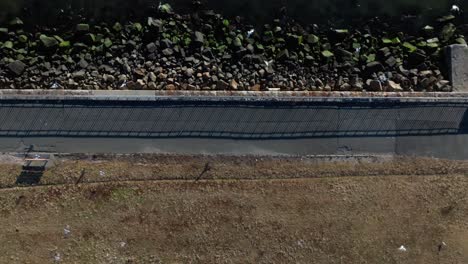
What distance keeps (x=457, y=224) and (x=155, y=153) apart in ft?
43.0

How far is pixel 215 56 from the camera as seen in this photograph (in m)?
24.5

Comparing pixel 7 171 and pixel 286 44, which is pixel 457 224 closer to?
pixel 286 44

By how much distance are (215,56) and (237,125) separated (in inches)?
151

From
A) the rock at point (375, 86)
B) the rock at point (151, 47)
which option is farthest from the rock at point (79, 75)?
the rock at point (375, 86)

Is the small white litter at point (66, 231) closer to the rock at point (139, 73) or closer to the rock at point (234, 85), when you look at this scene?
the rock at point (139, 73)

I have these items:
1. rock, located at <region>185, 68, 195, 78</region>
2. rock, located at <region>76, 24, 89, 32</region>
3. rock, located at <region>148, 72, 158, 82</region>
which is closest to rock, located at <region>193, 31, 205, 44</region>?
rock, located at <region>185, 68, 195, 78</region>

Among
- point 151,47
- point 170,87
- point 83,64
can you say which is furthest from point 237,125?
point 83,64

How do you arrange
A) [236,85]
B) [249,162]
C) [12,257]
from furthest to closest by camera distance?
1. [236,85]
2. [249,162]
3. [12,257]

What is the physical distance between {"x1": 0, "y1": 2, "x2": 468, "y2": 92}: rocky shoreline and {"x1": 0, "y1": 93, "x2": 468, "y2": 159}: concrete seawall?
158 cm

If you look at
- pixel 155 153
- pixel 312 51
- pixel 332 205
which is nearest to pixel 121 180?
pixel 155 153

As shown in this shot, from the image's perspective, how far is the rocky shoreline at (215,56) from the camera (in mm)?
23844

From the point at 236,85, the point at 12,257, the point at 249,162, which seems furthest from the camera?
the point at 236,85

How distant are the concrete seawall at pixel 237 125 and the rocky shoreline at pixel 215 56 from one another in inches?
62.2

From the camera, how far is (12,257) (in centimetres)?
2109
